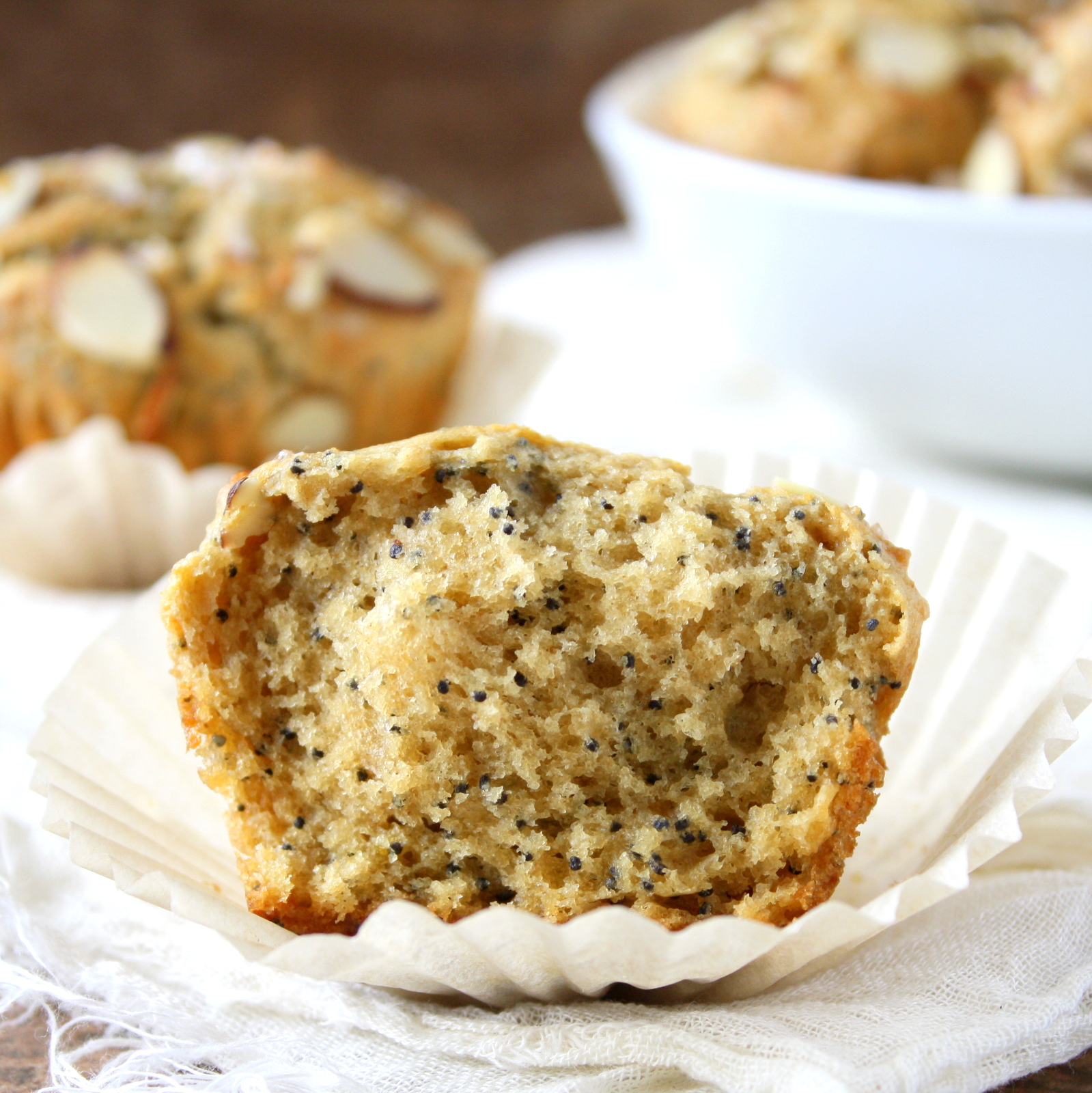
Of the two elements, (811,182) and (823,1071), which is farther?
(811,182)

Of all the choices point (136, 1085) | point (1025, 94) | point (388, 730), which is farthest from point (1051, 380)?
point (136, 1085)

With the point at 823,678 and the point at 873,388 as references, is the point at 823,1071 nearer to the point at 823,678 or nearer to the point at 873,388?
the point at 823,678

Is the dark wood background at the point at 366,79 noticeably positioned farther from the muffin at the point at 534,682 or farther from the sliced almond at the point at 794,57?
the muffin at the point at 534,682

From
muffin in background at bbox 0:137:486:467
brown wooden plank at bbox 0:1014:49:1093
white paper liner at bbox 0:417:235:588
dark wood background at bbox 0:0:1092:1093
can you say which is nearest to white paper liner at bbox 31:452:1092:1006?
brown wooden plank at bbox 0:1014:49:1093

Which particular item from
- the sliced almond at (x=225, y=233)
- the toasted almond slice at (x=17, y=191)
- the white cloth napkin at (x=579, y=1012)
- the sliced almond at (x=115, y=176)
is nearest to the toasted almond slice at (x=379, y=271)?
the sliced almond at (x=225, y=233)

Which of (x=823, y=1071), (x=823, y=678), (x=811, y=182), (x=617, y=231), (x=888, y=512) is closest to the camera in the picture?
(x=823, y=1071)

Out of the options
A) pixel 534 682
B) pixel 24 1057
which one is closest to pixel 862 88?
pixel 534 682
